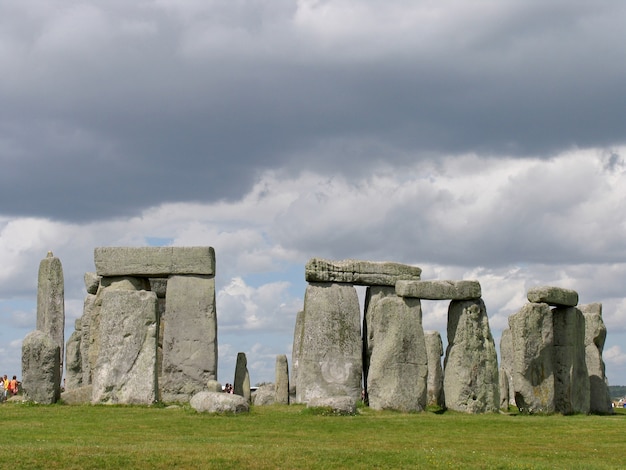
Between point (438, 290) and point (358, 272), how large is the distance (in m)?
3.60

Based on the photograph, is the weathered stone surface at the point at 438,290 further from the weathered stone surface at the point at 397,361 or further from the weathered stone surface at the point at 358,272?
the weathered stone surface at the point at 358,272

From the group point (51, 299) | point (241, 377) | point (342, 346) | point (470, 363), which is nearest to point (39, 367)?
point (241, 377)

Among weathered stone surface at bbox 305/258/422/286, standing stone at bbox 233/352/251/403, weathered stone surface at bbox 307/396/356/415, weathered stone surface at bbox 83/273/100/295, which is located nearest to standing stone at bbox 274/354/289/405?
standing stone at bbox 233/352/251/403

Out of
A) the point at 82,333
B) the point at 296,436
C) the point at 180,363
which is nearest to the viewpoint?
the point at 296,436

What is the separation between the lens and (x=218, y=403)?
2325 centimetres

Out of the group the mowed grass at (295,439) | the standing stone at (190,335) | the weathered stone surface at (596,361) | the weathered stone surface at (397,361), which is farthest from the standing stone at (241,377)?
the weathered stone surface at (596,361)

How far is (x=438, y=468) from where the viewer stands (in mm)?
16625

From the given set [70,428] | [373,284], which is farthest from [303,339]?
[70,428]

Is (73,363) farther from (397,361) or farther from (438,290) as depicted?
(438,290)

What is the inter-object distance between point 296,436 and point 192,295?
809 cm

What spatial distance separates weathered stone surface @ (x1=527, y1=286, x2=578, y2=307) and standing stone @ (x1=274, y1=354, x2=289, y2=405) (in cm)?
752

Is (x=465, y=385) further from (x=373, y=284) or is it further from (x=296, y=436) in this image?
(x=296, y=436)

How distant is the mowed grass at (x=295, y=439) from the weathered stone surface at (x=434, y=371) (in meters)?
3.68

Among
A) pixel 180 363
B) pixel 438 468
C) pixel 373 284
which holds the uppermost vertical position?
pixel 373 284
